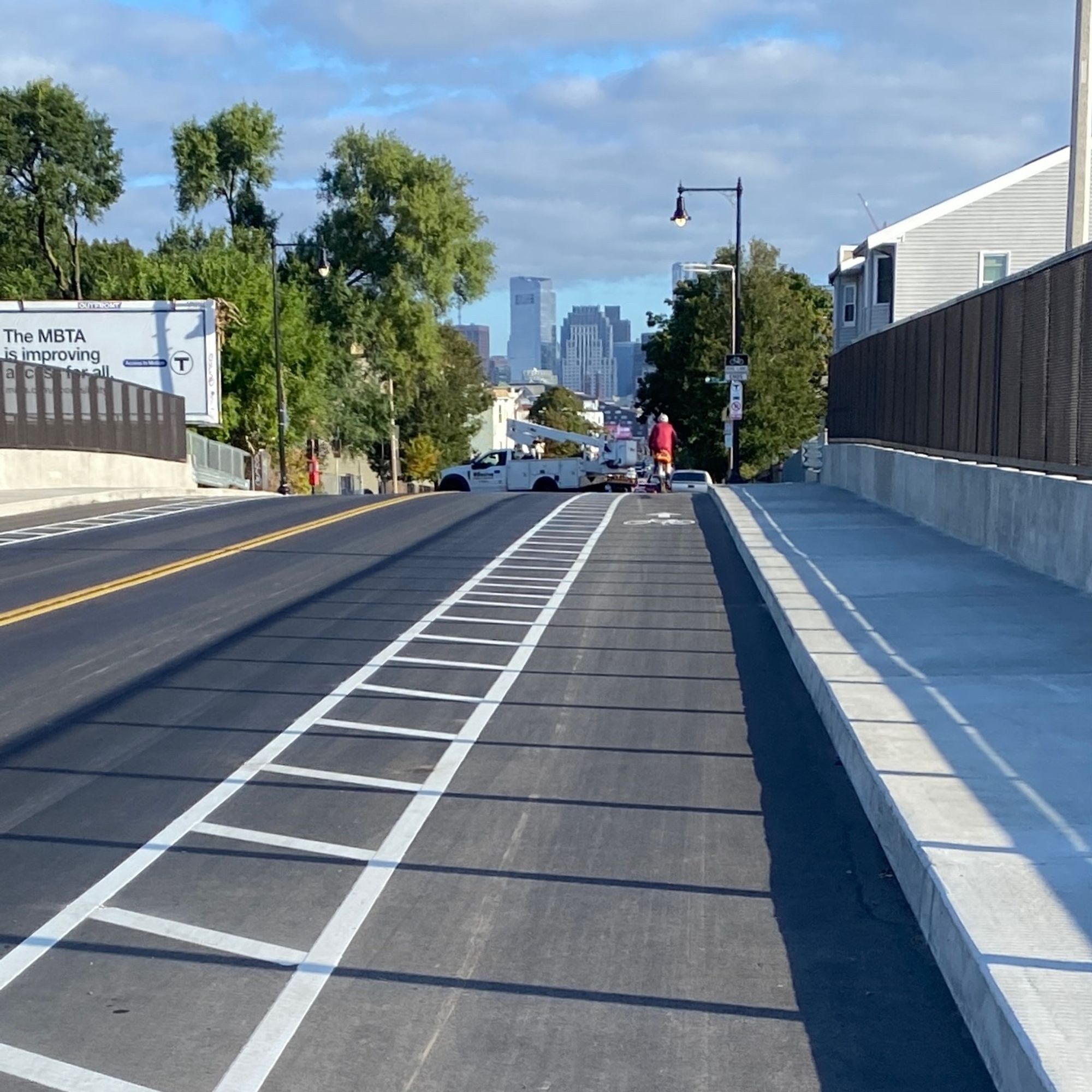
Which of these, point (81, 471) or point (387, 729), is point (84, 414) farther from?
point (387, 729)

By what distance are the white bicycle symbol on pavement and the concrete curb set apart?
11.3 metres

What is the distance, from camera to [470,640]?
1175cm

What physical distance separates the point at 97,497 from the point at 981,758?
85.5ft

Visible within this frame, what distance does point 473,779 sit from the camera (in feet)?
24.9

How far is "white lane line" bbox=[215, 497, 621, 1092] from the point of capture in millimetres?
4445

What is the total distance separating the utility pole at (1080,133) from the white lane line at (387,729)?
10.5 meters

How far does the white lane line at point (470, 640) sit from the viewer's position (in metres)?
11.6

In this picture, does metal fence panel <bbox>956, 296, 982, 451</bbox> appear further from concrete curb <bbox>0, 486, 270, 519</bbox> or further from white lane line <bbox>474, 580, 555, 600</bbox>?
concrete curb <bbox>0, 486, 270, 519</bbox>

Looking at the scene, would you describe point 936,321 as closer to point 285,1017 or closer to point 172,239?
point 285,1017

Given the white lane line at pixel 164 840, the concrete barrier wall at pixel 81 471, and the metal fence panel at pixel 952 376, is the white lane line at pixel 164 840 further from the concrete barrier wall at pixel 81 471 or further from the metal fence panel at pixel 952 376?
the concrete barrier wall at pixel 81 471

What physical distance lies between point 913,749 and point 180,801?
3.83 meters

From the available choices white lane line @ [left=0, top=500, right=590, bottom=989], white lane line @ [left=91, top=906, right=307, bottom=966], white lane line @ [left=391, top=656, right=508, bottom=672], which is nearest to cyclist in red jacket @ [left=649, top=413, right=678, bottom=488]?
white lane line @ [left=0, top=500, right=590, bottom=989]

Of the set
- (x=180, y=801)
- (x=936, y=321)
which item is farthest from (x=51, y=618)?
(x=936, y=321)

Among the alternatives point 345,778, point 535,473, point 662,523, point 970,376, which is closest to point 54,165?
point 535,473
